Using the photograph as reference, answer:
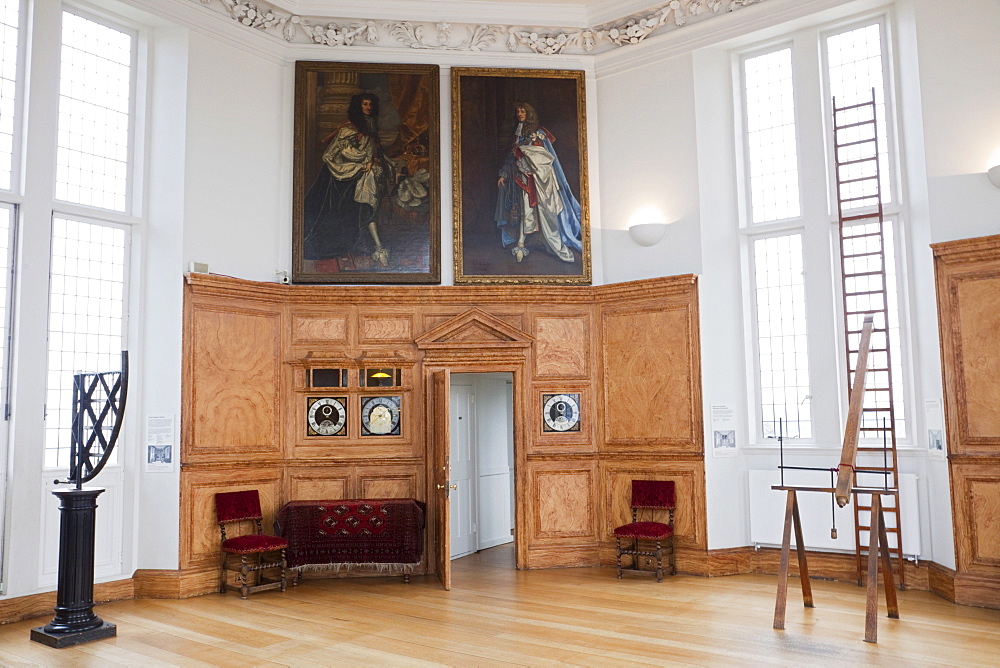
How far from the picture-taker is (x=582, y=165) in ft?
31.9

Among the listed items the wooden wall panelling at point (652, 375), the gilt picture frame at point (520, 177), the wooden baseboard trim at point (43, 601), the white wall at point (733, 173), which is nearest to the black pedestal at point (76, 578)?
the wooden baseboard trim at point (43, 601)

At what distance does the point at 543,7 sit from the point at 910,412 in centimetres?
618

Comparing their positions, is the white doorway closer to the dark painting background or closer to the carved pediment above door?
the carved pediment above door

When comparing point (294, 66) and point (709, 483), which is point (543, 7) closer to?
point (294, 66)

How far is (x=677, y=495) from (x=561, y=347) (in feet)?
7.08

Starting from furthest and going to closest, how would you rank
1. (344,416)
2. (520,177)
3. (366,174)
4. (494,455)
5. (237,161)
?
(494,455) → (520,177) → (366,174) → (344,416) → (237,161)

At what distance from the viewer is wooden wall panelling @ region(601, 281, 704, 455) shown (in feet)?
29.3

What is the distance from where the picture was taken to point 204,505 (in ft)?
27.0

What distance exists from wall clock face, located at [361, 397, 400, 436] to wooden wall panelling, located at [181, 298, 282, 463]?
3.13 feet

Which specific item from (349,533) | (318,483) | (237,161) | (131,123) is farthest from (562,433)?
(131,123)

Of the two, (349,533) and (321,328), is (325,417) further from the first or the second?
(349,533)

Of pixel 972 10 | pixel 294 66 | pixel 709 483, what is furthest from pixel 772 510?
pixel 294 66

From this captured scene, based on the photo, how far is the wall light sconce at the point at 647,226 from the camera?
30.4 ft

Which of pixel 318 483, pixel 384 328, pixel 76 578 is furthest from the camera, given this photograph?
pixel 384 328
